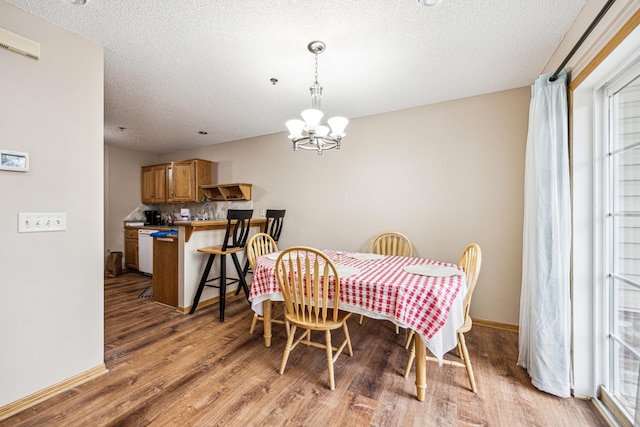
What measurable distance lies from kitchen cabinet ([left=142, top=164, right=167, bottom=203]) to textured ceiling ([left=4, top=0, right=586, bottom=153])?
2023 mm

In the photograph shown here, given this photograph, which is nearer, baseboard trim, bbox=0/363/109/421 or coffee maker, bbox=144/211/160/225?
baseboard trim, bbox=0/363/109/421

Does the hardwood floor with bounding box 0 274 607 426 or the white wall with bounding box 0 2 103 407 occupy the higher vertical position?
the white wall with bounding box 0 2 103 407

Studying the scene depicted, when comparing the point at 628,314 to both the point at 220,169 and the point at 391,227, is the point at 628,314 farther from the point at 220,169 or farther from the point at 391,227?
the point at 220,169

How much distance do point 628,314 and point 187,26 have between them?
3179mm

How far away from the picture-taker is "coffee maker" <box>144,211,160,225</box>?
548 centimetres

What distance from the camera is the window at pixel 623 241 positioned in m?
1.42

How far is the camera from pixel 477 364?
6.76ft

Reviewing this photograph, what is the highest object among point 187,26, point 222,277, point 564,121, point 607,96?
point 187,26

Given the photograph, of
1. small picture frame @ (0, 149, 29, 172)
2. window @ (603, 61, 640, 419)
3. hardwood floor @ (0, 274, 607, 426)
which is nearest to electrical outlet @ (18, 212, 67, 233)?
small picture frame @ (0, 149, 29, 172)

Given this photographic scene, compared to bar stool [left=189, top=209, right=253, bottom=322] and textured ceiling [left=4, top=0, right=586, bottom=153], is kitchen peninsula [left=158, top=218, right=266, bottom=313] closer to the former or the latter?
bar stool [left=189, top=209, right=253, bottom=322]

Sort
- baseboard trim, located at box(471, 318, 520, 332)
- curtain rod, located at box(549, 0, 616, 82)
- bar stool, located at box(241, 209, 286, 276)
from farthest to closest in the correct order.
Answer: bar stool, located at box(241, 209, 286, 276)
baseboard trim, located at box(471, 318, 520, 332)
curtain rod, located at box(549, 0, 616, 82)

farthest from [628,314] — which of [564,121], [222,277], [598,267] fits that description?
[222,277]

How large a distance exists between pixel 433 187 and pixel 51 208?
10.6 feet

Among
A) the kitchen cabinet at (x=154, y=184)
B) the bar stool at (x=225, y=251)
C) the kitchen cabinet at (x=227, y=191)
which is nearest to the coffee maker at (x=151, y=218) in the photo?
the kitchen cabinet at (x=154, y=184)
